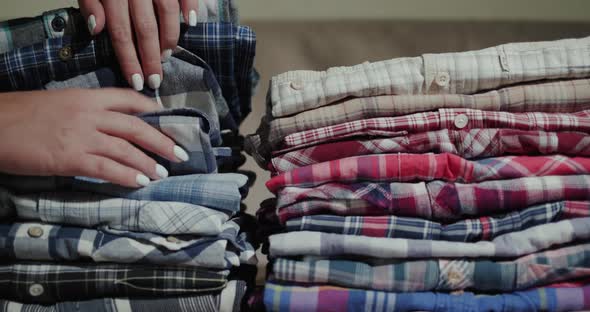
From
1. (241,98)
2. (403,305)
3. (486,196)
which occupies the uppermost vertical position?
(241,98)

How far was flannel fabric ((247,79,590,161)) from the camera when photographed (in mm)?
581

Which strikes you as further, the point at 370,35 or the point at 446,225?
the point at 370,35

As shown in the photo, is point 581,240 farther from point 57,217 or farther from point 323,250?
point 57,217

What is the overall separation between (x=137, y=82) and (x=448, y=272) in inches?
16.1

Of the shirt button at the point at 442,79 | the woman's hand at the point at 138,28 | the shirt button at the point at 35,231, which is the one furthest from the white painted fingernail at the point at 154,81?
the shirt button at the point at 442,79

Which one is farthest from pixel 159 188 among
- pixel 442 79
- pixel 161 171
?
pixel 442 79

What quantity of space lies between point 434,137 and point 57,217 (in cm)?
43

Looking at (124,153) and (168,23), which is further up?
(168,23)

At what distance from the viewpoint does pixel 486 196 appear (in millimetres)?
542

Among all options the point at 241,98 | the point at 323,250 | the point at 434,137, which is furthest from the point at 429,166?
the point at 241,98

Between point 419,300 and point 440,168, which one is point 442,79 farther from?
point 419,300

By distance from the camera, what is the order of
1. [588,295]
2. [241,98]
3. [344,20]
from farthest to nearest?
[344,20] → [241,98] → [588,295]

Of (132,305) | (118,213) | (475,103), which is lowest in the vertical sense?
(132,305)

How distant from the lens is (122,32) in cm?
58
